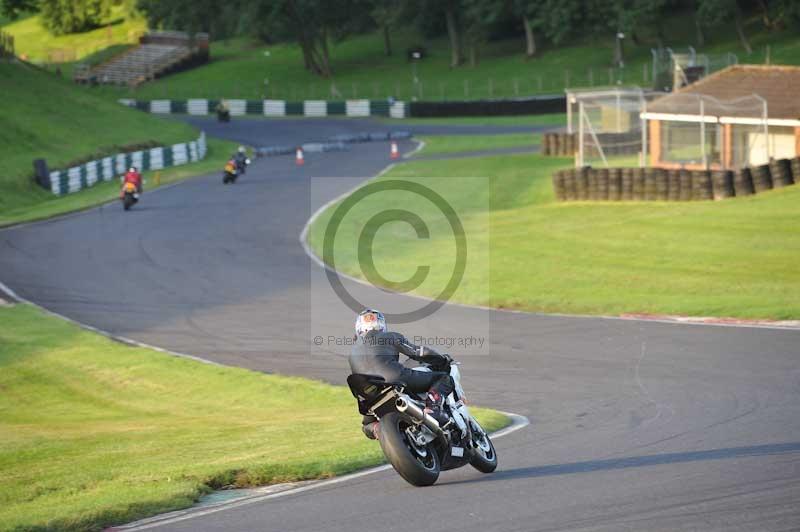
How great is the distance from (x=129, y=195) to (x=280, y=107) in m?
44.1

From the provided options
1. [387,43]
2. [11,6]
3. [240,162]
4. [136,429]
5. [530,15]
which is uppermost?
[11,6]

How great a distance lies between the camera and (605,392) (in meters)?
15.5

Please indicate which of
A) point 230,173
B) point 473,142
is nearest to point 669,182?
point 230,173

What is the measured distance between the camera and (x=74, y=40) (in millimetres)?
121500

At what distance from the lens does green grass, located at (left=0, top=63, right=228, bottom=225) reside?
43969 mm

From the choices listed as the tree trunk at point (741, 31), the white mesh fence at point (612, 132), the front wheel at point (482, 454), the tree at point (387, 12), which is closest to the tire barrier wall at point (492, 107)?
the tree trunk at point (741, 31)

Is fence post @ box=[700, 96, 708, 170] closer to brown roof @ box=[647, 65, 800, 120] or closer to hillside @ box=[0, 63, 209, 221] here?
brown roof @ box=[647, 65, 800, 120]

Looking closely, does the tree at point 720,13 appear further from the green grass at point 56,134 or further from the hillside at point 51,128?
the hillside at point 51,128

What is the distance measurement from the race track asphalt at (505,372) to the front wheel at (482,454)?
0.48ft

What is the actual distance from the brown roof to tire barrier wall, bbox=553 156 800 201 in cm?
359

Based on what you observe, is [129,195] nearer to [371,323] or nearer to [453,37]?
[371,323]

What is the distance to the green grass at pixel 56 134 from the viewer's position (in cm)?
4397

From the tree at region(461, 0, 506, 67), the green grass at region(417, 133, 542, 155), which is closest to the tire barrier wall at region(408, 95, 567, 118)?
the green grass at region(417, 133, 542, 155)

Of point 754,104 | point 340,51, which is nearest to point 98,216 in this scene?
point 754,104
